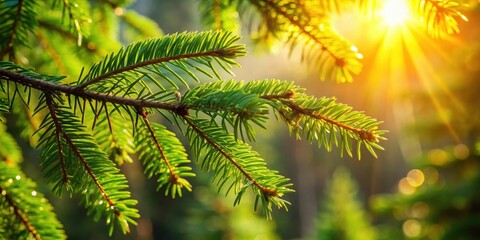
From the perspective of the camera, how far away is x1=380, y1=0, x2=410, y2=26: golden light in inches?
39.1

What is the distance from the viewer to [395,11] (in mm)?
1056

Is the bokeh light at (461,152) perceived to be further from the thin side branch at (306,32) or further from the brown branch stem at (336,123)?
the brown branch stem at (336,123)

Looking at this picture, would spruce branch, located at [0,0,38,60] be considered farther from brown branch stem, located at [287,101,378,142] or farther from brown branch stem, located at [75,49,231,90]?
brown branch stem, located at [287,101,378,142]

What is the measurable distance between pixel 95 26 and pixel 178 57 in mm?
819

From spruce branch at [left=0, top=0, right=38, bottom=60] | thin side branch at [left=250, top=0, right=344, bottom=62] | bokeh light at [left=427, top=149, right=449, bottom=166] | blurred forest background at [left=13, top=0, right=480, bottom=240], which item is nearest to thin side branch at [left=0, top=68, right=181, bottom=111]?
spruce branch at [left=0, top=0, right=38, bottom=60]

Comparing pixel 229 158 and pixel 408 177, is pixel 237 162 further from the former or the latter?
pixel 408 177

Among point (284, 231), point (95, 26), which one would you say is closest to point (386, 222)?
point (284, 231)

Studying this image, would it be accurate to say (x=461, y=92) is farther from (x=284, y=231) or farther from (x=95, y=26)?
(x=284, y=231)

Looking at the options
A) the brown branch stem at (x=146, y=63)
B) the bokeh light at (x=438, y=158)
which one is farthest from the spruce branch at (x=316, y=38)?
the bokeh light at (x=438, y=158)

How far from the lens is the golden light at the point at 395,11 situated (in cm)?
99

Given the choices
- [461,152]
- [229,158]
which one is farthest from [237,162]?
[461,152]

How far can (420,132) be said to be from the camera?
17.8 ft

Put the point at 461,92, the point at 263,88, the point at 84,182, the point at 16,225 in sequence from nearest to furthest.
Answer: the point at 263,88
the point at 84,182
the point at 16,225
the point at 461,92

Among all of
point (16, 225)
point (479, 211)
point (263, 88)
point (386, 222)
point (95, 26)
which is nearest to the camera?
point (263, 88)
